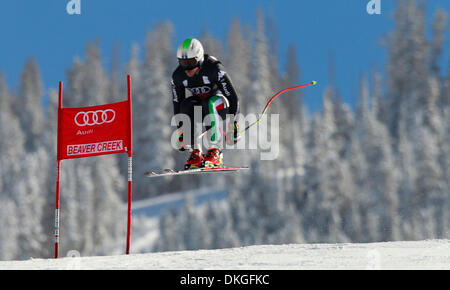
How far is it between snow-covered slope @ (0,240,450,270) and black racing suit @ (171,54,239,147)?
2531mm

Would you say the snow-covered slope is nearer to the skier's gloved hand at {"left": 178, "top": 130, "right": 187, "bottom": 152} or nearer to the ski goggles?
the skier's gloved hand at {"left": 178, "top": 130, "right": 187, "bottom": 152}

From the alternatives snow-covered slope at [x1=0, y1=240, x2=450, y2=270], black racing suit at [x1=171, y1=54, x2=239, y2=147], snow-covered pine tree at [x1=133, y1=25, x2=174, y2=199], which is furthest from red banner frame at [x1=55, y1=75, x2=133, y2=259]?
snow-covered pine tree at [x1=133, y1=25, x2=174, y2=199]

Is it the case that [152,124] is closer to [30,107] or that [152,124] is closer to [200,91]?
[30,107]

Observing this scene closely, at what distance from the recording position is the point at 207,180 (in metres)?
78.4

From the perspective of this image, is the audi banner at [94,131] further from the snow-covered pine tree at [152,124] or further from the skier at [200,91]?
the snow-covered pine tree at [152,124]

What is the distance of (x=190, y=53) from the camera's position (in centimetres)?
1101

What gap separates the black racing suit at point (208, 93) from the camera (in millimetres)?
11273

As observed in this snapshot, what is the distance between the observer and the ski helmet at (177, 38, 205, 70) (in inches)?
434

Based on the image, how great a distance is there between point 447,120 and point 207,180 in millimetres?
27040

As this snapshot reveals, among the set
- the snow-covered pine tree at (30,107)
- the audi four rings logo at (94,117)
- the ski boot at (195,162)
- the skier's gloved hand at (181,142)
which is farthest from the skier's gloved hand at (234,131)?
the snow-covered pine tree at (30,107)
